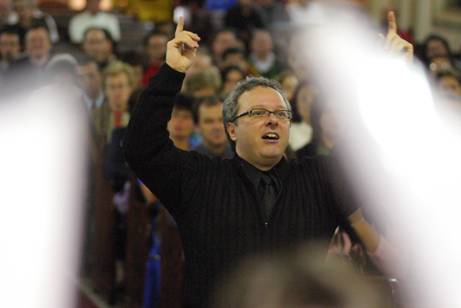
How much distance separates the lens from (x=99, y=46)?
37.6 ft

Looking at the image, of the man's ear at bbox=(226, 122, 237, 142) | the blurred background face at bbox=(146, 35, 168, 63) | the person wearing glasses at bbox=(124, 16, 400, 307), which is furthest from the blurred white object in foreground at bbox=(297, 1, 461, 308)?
the blurred background face at bbox=(146, 35, 168, 63)

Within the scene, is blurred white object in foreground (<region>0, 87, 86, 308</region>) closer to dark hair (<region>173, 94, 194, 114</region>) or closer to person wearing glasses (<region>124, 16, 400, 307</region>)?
dark hair (<region>173, 94, 194, 114</region>)

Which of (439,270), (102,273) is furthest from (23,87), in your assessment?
(439,270)

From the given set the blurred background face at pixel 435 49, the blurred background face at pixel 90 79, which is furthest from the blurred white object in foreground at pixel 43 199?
the blurred background face at pixel 435 49

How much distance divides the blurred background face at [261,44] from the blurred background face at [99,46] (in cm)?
170

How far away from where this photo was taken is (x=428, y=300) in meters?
3.47

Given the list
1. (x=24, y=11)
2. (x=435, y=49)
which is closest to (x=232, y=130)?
(x=435, y=49)

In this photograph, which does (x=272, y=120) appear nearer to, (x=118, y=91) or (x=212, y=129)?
(x=212, y=129)

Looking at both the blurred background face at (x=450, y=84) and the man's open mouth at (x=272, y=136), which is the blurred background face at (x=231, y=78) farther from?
the man's open mouth at (x=272, y=136)

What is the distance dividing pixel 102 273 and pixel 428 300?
17.5ft

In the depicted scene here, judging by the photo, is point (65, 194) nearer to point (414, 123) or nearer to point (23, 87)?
point (23, 87)

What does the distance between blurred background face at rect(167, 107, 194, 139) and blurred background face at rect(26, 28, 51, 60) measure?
3.78 m

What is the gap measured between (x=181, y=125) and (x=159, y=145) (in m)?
3.63

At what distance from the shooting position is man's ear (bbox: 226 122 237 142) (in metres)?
4.25
